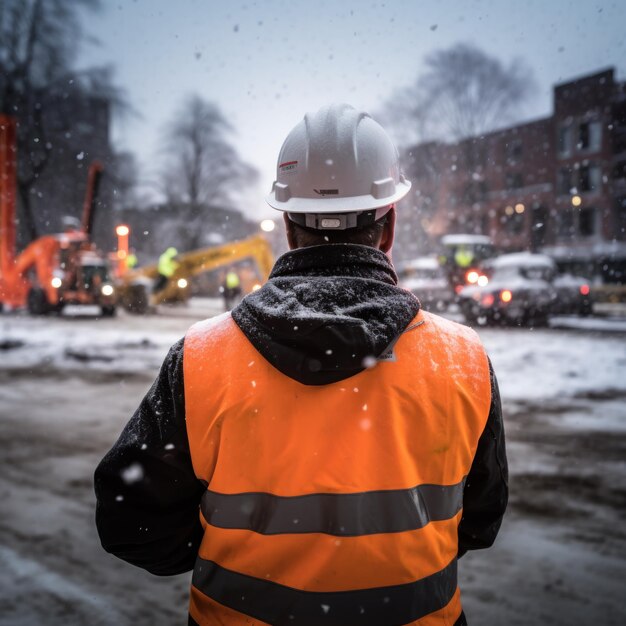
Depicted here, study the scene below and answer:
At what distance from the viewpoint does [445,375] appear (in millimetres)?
1291

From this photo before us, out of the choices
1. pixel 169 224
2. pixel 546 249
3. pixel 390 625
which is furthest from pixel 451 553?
pixel 546 249

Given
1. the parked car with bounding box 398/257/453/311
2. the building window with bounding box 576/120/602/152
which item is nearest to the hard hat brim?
the parked car with bounding box 398/257/453/311

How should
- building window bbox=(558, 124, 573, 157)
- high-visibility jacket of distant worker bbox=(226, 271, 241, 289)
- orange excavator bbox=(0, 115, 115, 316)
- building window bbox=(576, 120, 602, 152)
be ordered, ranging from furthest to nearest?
building window bbox=(558, 124, 573, 157)
building window bbox=(576, 120, 602, 152)
orange excavator bbox=(0, 115, 115, 316)
high-visibility jacket of distant worker bbox=(226, 271, 241, 289)

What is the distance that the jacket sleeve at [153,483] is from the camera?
134 centimetres

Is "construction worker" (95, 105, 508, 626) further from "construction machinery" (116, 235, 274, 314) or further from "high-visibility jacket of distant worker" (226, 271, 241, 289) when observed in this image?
"high-visibility jacket of distant worker" (226, 271, 241, 289)

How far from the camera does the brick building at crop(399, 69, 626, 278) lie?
3622 centimetres

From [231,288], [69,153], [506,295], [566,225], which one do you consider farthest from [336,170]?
[566,225]

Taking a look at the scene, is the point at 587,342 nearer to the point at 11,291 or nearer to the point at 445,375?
the point at 445,375

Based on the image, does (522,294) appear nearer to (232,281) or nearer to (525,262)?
(525,262)

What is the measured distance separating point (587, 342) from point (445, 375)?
39.6 feet

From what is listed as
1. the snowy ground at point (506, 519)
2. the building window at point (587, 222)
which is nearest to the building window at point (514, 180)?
the building window at point (587, 222)

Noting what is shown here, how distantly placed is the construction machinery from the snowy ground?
594cm

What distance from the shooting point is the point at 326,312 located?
123 centimetres

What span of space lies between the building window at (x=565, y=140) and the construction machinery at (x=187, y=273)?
27.8m
